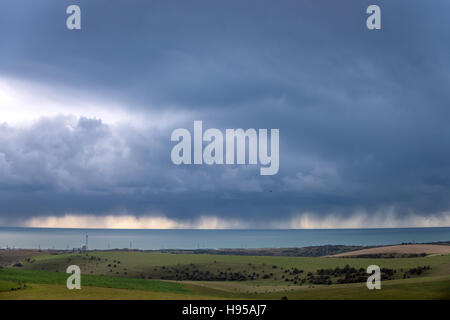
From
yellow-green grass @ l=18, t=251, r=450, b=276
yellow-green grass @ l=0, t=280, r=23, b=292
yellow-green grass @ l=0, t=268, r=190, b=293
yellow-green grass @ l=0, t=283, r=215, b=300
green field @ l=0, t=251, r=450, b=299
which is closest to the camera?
yellow-green grass @ l=0, t=283, r=215, b=300

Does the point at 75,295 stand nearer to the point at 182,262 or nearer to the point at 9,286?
the point at 9,286

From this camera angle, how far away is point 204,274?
132 meters

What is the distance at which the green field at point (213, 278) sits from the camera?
6178 cm

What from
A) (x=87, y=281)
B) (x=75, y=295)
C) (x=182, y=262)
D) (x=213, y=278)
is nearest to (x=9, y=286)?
(x=75, y=295)

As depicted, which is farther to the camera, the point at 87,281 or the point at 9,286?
the point at 87,281

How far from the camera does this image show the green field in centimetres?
6178

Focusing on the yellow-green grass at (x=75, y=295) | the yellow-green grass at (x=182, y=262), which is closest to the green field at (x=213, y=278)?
the yellow-green grass at (x=182, y=262)

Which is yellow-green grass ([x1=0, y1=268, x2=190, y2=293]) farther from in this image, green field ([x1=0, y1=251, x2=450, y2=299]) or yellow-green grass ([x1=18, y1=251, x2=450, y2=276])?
yellow-green grass ([x1=18, y1=251, x2=450, y2=276])

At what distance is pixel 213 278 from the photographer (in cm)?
12531

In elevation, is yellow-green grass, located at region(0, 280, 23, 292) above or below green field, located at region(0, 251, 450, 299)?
above

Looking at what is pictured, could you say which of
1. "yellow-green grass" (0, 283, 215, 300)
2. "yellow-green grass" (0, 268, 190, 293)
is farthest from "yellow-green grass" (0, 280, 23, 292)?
"yellow-green grass" (0, 268, 190, 293)

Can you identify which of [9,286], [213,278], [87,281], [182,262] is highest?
[9,286]
